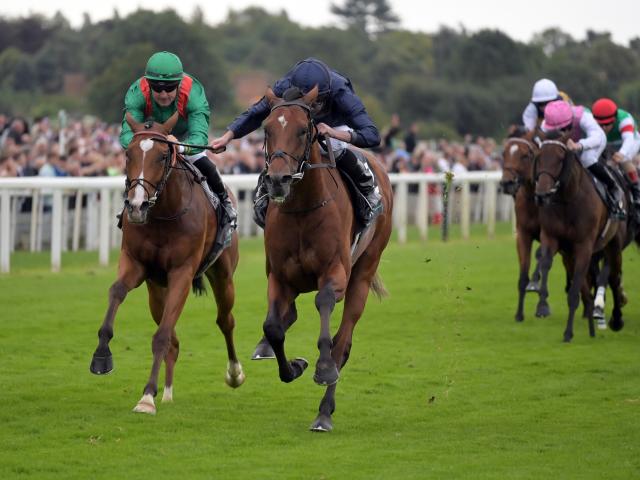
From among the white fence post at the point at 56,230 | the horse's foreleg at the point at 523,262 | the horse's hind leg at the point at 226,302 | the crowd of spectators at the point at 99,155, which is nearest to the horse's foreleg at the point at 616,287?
the horse's foreleg at the point at 523,262

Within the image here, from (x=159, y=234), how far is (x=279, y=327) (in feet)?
3.94

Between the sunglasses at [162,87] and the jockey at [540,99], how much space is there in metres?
5.65

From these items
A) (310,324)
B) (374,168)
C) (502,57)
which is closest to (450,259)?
(310,324)

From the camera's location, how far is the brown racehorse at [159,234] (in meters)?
8.05

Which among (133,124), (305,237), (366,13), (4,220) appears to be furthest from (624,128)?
(366,13)

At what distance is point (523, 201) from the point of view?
1380cm

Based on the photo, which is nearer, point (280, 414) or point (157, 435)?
point (157, 435)

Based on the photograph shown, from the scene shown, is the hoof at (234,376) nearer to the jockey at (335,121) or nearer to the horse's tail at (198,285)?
the horse's tail at (198,285)

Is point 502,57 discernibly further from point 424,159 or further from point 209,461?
point 209,461

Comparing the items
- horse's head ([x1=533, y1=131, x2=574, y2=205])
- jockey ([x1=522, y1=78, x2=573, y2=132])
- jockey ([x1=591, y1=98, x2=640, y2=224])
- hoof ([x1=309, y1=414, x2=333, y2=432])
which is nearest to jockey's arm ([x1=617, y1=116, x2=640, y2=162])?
jockey ([x1=591, y1=98, x2=640, y2=224])

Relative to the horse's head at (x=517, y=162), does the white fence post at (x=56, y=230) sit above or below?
below

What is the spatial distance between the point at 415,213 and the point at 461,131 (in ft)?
68.7

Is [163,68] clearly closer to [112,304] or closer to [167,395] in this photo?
[112,304]

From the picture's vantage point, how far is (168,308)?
332 inches
